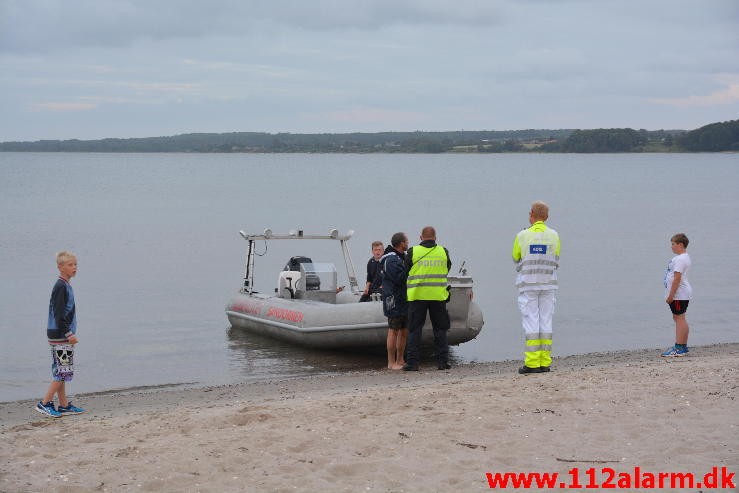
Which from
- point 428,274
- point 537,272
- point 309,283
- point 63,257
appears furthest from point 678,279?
point 63,257

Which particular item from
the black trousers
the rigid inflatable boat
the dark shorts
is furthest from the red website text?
the rigid inflatable boat

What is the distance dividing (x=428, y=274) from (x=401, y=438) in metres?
3.84

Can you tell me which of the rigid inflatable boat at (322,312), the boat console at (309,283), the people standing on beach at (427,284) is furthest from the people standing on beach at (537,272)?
the boat console at (309,283)

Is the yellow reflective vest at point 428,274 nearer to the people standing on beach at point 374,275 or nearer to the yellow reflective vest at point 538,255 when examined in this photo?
the yellow reflective vest at point 538,255

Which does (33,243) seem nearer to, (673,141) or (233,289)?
(233,289)

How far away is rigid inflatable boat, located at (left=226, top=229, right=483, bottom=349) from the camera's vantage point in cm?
1204

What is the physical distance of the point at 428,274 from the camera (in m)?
10.4

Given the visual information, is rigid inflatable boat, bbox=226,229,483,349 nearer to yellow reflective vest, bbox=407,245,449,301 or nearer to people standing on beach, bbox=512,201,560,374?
yellow reflective vest, bbox=407,245,449,301

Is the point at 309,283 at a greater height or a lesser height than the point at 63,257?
lesser

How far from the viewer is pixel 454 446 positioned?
256 inches

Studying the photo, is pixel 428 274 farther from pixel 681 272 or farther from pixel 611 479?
pixel 611 479

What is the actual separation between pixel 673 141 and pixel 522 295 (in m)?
152

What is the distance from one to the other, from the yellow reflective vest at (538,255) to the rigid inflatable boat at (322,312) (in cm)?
199

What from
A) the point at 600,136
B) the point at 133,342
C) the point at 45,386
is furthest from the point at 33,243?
the point at 600,136
